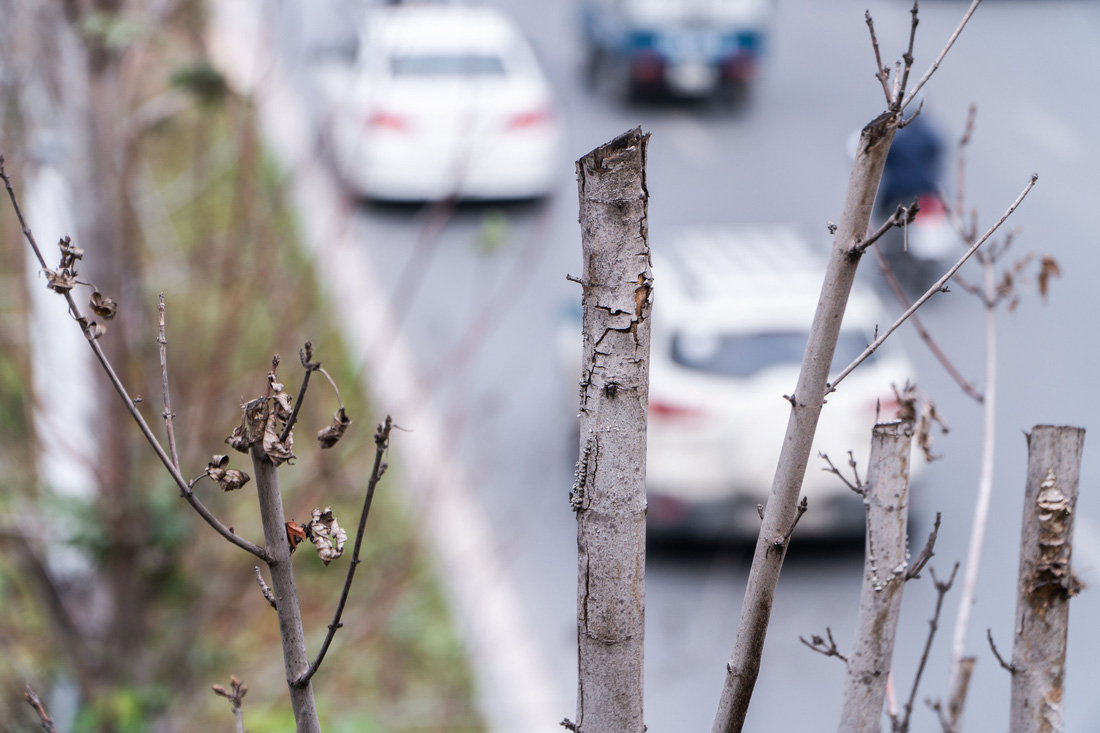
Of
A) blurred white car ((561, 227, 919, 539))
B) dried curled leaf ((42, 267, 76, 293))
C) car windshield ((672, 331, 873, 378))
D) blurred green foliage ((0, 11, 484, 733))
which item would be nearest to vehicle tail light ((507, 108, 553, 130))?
blurred white car ((561, 227, 919, 539))

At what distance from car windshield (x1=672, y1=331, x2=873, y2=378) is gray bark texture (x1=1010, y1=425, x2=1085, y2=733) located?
4940mm

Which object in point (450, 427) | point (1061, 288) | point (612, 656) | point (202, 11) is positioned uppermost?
point (1061, 288)

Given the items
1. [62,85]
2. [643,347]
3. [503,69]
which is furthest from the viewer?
[503,69]

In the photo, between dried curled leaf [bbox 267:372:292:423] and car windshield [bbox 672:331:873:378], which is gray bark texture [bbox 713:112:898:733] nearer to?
dried curled leaf [bbox 267:372:292:423]

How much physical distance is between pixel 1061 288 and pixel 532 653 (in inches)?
238

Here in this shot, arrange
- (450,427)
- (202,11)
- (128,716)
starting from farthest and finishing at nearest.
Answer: (202,11)
(450,427)
(128,716)

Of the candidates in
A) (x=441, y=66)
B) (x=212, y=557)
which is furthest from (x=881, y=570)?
(x=441, y=66)

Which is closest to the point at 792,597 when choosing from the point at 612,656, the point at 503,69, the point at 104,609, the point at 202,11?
the point at 104,609

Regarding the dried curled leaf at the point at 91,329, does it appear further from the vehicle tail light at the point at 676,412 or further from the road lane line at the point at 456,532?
the vehicle tail light at the point at 676,412

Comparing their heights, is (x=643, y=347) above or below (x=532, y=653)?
below

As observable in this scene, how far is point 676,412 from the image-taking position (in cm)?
617

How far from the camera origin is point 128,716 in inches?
132

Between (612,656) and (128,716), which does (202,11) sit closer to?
(128,716)

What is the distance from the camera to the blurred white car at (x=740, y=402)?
19.7 feet
